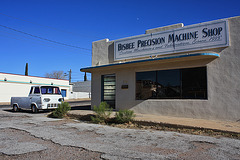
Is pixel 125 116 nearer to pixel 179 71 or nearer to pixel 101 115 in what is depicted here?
pixel 101 115

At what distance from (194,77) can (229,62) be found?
68.8 inches

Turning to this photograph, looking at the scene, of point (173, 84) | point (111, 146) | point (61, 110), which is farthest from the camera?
point (61, 110)

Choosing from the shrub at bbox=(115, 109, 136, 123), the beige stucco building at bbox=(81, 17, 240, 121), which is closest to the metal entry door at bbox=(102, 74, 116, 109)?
the beige stucco building at bbox=(81, 17, 240, 121)

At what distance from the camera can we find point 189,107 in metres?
10.9

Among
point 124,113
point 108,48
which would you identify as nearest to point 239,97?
point 124,113

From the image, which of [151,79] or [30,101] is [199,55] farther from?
[30,101]

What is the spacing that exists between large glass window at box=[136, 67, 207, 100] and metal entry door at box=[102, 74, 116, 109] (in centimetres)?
245

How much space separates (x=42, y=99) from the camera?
47.0 feet

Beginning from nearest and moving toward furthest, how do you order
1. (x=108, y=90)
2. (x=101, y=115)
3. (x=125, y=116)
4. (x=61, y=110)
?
(x=125, y=116) < (x=101, y=115) < (x=61, y=110) < (x=108, y=90)

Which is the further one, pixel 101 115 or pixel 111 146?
pixel 101 115

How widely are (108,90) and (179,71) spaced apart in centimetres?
555

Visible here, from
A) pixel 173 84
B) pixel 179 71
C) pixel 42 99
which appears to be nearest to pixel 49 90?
pixel 42 99

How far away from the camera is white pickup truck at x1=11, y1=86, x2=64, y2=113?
14.4 m

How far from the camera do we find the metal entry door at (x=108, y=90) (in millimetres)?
14922
